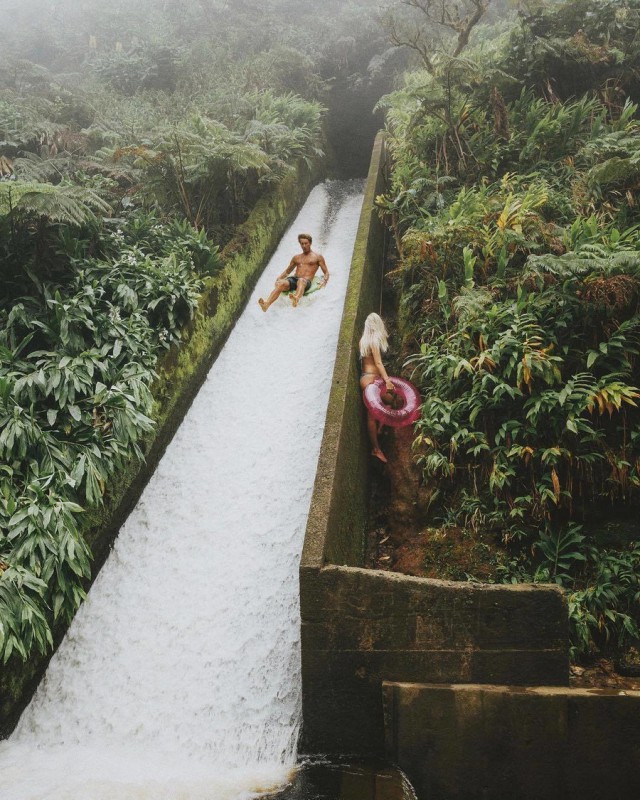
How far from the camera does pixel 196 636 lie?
444 cm

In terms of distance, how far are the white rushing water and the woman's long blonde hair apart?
0.85 meters

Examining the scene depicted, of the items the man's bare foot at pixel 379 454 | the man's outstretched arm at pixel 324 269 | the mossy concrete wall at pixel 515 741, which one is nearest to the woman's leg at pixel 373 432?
the man's bare foot at pixel 379 454

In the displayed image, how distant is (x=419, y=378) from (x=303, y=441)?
1.66 meters

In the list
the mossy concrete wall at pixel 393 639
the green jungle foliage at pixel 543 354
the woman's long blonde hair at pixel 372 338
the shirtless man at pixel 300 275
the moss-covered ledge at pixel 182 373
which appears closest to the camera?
the mossy concrete wall at pixel 393 639

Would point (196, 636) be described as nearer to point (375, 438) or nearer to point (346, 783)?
point (346, 783)

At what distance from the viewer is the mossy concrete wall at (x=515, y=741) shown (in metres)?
3.33

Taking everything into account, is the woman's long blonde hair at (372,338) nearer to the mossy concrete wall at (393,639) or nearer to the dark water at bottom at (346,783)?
the mossy concrete wall at (393,639)

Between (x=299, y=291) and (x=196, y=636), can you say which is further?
(x=299, y=291)

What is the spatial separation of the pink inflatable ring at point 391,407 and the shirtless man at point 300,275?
323 cm

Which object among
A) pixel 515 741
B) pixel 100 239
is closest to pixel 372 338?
pixel 100 239

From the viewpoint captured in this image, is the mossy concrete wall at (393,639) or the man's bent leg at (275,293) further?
the man's bent leg at (275,293)

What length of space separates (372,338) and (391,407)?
99 cm

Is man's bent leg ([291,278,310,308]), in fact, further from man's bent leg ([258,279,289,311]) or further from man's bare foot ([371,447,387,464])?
man's bare foot ([371,447,387,464])

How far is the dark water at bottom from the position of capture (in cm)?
341
